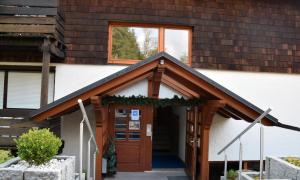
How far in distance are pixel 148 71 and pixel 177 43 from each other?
281 cm

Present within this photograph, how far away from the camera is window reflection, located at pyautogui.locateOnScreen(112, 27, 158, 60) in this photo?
883cm

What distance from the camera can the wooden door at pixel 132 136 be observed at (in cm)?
906

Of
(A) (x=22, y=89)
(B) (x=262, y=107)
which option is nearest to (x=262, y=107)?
(B) (x=262, y=107)

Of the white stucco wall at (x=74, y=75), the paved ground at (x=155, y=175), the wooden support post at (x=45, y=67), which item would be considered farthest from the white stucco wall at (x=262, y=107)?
the wooden support post at (x=45, y=67)

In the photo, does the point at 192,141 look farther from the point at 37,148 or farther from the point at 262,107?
the point at 37,148

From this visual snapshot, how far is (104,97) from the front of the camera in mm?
7105

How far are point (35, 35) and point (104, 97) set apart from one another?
2181 mm

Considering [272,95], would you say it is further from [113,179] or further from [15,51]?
[15,51]

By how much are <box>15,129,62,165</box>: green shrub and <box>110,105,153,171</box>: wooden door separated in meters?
3.96

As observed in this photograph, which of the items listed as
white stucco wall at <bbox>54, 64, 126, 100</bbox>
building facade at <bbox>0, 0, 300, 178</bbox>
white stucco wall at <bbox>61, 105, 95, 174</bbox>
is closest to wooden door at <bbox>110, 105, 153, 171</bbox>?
building facade at <bbox>0, 0, 300, 178</bbox>

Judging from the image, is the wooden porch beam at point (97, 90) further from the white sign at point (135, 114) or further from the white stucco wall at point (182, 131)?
the white stucco wall at point (182, 131)

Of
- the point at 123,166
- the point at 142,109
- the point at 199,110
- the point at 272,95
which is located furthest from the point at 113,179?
the point at 272,95

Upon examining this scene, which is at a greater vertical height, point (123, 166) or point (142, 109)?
point (142, 109)

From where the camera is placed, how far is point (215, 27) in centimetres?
897
